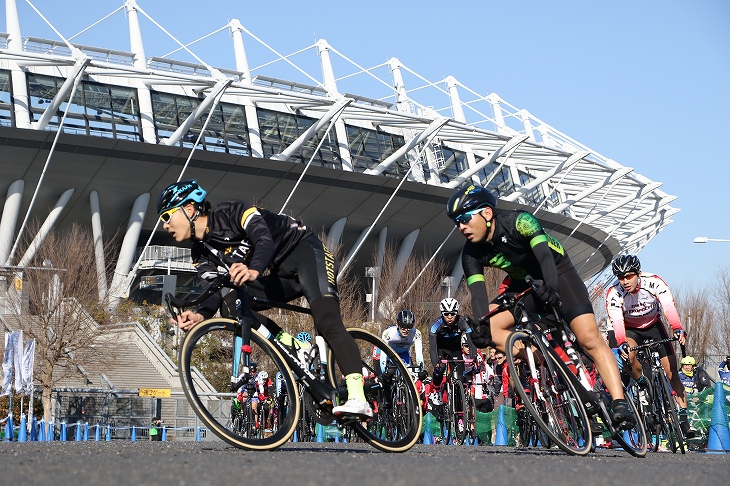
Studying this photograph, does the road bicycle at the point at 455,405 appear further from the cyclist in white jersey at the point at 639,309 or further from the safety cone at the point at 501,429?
the cyclist in white jersey at the point at 639,309

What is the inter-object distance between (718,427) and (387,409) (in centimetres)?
570

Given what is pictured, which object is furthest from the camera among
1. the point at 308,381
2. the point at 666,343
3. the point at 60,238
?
the point at 60,238

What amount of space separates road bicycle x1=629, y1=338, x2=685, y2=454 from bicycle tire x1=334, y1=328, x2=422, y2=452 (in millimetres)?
3304

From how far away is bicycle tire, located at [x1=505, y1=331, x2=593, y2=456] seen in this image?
7.31m

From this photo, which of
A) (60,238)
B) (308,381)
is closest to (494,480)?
(308,381)

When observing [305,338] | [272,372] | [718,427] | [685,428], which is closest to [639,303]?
[685,428]

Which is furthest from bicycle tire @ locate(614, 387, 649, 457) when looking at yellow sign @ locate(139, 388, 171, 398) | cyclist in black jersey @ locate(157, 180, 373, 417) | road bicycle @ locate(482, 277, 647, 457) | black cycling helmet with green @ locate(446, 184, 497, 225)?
Result: yellow sign @ locate(139, 388, 171, 398)

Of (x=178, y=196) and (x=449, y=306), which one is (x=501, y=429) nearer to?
(x=449, y=306)

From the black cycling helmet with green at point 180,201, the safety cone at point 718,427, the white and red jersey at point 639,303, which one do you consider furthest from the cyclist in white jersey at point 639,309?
the black cycling helmet with green at point 180,201

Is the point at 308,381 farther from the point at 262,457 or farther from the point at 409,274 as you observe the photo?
the point at 409,274

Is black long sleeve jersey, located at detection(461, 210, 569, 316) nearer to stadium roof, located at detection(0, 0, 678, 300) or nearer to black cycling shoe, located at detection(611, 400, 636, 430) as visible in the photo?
black cycling shoe, located at detection(611, 400, 636, 430)

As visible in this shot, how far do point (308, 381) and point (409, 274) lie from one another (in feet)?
156

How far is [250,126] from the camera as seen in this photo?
53719mm

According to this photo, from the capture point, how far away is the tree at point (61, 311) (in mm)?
38938
